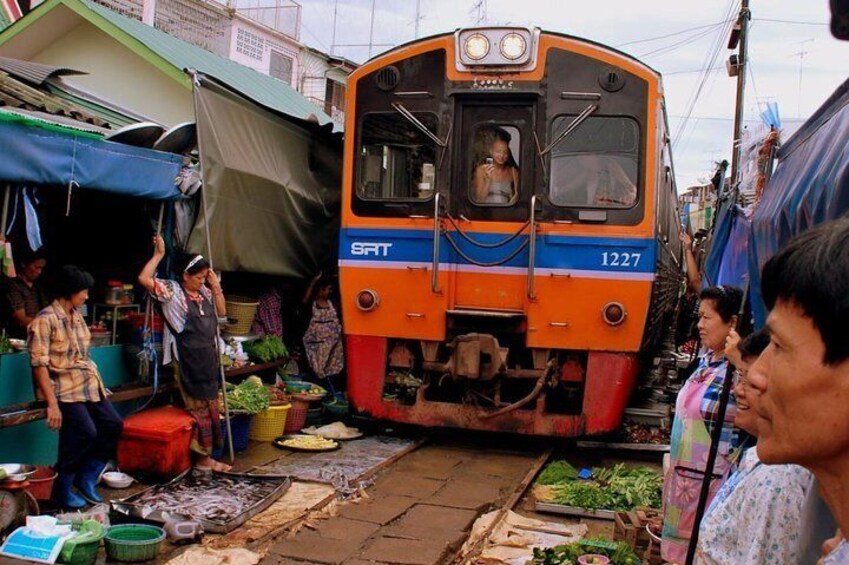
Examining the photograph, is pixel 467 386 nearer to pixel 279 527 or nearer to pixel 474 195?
pixel 474 195

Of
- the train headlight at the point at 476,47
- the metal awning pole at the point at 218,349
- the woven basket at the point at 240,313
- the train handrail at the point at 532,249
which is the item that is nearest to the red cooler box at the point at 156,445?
the metal awning pole at the point at 218,349

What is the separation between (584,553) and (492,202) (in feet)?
13.2

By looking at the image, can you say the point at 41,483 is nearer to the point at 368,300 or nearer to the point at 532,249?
the point at 368,300

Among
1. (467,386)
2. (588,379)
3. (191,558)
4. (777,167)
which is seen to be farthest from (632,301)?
(191,558)

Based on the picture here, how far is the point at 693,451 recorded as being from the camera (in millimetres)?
4035

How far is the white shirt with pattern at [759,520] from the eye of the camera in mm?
1706

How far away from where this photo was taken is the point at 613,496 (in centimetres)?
658

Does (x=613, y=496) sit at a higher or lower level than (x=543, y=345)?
lower

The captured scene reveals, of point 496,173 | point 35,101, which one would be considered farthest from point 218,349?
point 496,173

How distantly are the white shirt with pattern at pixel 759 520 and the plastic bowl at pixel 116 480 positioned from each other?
5.46 metres

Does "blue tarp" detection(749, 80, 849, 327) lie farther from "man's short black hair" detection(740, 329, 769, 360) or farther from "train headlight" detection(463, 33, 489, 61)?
"train headlight" detection(463, 33, 489, 61)

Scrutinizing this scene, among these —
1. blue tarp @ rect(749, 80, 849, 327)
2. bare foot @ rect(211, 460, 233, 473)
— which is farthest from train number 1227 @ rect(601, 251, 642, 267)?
bare foot @ rect(211, 460, 233, 473)

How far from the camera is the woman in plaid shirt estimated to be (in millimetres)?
5656

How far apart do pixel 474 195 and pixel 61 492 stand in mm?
4385
